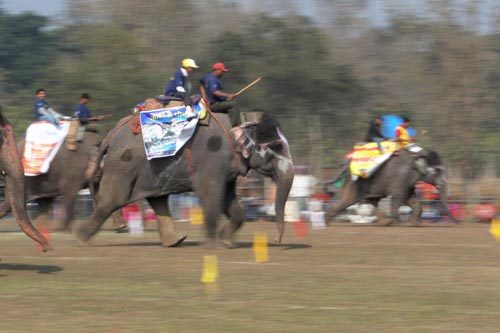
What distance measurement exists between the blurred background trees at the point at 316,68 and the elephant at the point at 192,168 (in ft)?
42.2

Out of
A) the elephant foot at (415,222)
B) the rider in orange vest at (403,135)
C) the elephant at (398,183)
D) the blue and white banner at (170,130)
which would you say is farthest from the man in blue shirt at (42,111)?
the elephant foot at (415,222)

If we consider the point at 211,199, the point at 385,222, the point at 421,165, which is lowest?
the point at 385,222

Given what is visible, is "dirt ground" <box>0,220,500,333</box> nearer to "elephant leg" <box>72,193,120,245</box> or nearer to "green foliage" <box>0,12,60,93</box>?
"elephant leg" <box>72,193,120,245</box>

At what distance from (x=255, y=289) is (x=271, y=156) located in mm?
6113

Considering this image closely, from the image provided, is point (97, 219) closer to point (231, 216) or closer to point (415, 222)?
point (231, 216)

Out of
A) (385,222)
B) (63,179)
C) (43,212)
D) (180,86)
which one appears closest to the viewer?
(180,86)

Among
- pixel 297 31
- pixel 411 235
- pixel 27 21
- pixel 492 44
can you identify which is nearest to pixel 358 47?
pixel 297 31

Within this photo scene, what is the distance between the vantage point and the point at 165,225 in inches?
677

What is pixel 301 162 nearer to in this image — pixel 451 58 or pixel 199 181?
pixel 451 58

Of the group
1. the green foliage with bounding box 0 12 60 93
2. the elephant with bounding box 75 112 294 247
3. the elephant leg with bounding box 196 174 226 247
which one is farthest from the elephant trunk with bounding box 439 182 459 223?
the green foliage with bounding box 0 12 60 93

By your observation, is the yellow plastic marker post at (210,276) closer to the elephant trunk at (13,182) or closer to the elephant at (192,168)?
the elephant trunk at (13,182)

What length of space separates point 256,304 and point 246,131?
698cm

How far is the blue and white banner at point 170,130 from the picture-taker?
16781mm

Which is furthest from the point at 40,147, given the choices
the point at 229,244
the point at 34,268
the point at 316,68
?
the point at 316,68
